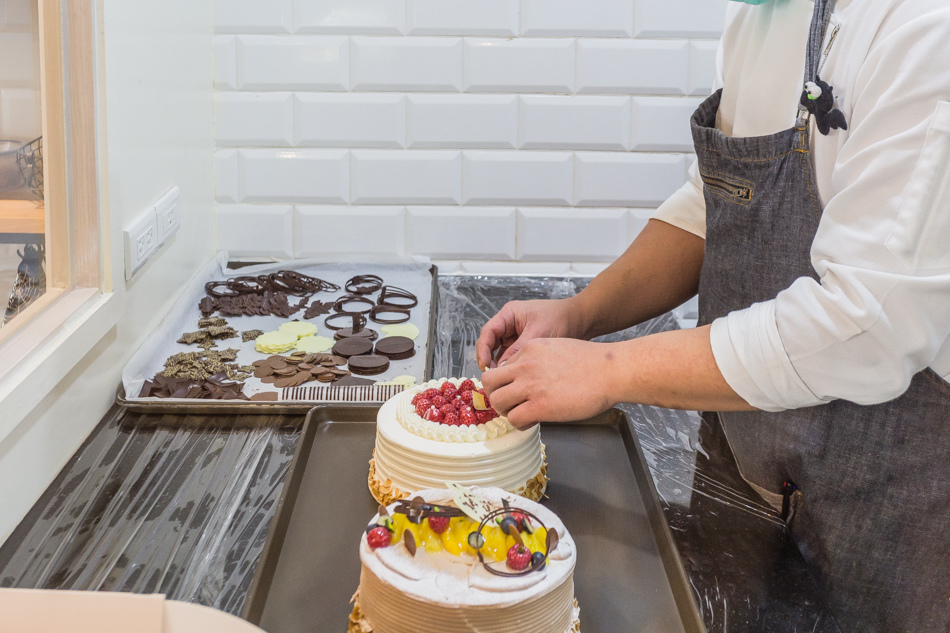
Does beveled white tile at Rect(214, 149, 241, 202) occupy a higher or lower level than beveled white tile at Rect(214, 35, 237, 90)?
lower

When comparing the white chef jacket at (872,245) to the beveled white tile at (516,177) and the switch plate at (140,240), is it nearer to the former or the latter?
the switch plate at (140,240)

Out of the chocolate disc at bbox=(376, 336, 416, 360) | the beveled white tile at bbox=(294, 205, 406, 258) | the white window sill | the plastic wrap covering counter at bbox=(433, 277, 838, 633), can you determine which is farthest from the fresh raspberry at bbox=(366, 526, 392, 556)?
the beveled white tile at bbox=(294, 205, 406, 258)

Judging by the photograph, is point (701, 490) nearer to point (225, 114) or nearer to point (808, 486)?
point (808, 486)

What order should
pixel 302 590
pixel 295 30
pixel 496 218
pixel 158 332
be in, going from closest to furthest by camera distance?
pixel 302 590 → pixel 158 332 → pixel 295 30 → pixel 496 218

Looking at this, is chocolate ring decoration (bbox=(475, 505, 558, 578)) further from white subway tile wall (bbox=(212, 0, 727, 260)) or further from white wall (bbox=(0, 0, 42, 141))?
white subway tile wall (bbox=(212, 0, 727, 260))

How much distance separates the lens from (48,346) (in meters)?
1.07

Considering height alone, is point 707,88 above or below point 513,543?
above

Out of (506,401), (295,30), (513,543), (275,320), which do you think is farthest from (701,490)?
(295,30)

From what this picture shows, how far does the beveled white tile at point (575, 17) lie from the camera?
1.89 meters

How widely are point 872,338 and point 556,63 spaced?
1.29 m

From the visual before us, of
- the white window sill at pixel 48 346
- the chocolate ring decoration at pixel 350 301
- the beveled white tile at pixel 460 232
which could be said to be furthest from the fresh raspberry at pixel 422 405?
the beveled white tile at pixel 460 232

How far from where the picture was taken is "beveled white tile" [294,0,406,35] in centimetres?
188

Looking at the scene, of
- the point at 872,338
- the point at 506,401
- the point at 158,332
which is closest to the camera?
the point at 872,338

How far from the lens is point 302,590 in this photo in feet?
2.97
